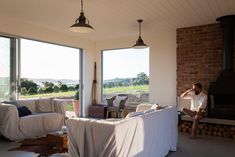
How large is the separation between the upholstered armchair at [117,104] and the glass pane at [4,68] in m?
2.97

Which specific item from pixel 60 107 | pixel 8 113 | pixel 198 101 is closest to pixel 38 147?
pixel 8 113

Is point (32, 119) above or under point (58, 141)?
above

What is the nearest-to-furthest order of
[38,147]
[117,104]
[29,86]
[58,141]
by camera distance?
1. [58,141]
2. [38,147]
3. [29,86]
4. [117,104]

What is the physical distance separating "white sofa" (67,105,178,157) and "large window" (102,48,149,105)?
3767 millimetres

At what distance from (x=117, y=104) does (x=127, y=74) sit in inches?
41.6

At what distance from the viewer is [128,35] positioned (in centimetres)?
709

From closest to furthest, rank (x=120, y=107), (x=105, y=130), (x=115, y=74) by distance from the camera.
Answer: (x=105, y=130)
(x=120, y=107)
(x=115, y=74)

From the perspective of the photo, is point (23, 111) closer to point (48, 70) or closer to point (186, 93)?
point (48, 70)

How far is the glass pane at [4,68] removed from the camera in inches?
206

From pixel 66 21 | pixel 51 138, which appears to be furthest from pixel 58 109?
pixel 66 21

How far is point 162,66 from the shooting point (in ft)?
21.5

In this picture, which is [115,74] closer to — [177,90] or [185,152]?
[177,90]

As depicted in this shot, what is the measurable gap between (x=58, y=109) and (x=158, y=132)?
9.98 feet

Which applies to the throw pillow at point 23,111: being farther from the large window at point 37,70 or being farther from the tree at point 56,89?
the tree at point 56,89
